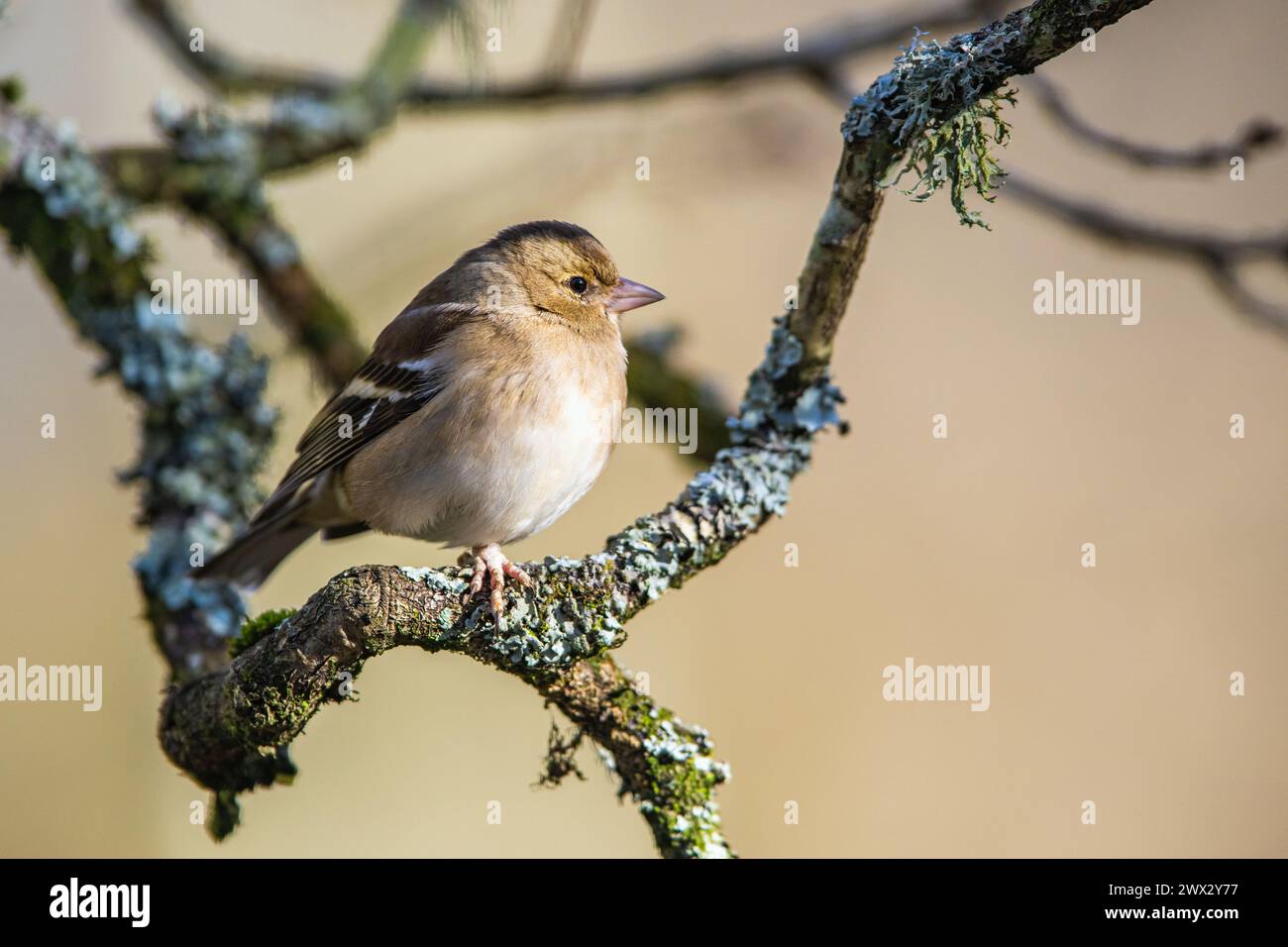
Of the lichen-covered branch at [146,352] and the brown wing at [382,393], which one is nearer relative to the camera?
the brown wing at [382,393]

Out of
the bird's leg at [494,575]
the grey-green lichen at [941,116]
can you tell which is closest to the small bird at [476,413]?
the bird's leg at [494,575]

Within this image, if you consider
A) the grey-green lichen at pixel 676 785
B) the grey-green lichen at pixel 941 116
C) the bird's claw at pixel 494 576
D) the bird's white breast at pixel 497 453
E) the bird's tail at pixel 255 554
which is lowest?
the grey-green lichen at pixel 676 785

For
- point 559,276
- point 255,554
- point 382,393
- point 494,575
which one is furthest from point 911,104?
point 255,554

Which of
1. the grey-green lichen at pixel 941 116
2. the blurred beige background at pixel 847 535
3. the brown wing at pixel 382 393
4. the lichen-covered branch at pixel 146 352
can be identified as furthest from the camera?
the blurred beige background at pixel 847 535

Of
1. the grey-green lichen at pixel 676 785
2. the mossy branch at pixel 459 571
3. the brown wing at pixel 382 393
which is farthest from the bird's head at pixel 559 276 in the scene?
the grey-green lichen at pixel 676 785

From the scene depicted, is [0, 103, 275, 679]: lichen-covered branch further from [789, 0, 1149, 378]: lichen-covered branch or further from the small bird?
[789, 0, 1149, 378]: lichen-covered branch

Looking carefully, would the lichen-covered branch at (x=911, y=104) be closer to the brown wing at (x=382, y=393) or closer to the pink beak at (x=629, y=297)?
the pink beak at (x=629, y=297)

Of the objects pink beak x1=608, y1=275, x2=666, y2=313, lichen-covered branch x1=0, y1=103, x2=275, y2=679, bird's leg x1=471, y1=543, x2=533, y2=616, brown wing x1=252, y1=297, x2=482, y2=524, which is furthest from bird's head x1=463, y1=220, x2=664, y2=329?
bird's leg x1=471, y1=543, x2=533, y2=616

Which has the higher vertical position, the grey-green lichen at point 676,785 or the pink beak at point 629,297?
the pink beak at point 629,297

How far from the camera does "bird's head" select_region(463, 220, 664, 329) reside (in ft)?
→ 12.1

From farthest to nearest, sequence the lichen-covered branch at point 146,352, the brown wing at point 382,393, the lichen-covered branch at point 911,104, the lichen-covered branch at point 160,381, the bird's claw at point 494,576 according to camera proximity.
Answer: the lichen-covered branch at point 146,352
the brown wing at point 382,393
the lichen-covered branch at point 160,381
the bird's claw at point 494,576
the lichen-covered branch at point 911,104

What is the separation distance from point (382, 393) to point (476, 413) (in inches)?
18.5

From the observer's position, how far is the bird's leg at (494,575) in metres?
2.45

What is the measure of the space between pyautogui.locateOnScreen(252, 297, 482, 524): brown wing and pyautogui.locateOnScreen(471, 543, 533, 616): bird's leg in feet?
3.59
